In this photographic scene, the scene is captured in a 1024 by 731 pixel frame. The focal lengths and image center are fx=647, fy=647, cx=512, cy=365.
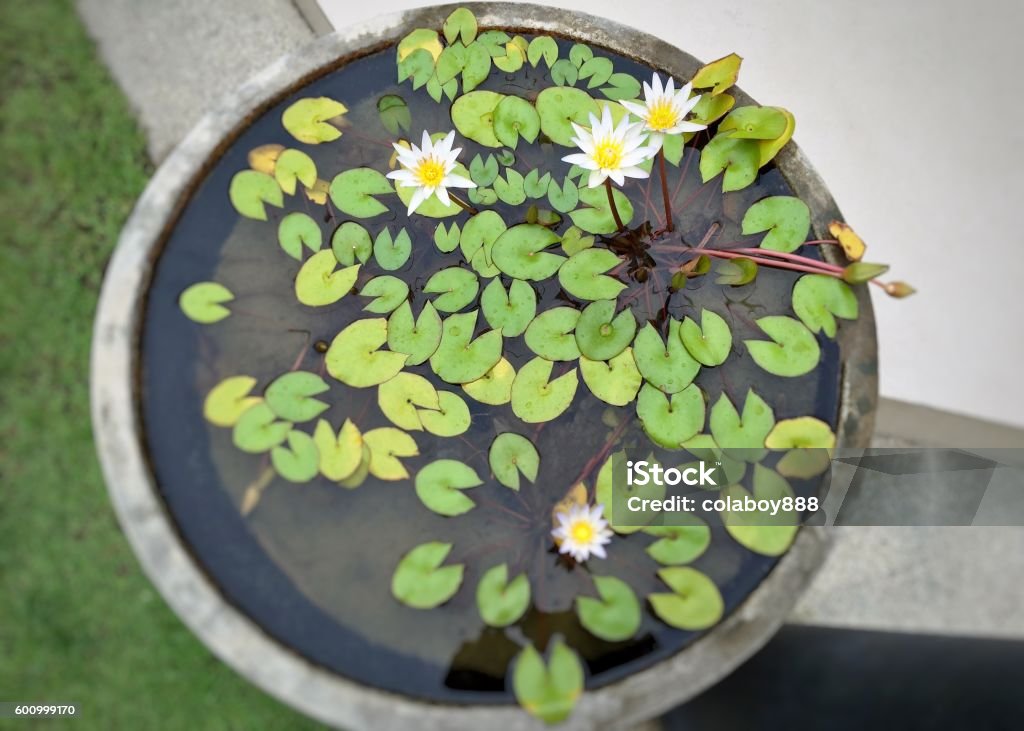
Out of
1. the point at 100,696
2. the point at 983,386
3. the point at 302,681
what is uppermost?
the point at 100,696

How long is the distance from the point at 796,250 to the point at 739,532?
550 millimetres

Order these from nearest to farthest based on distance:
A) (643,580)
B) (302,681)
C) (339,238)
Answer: (302,681) < (643,580) < (339,238)

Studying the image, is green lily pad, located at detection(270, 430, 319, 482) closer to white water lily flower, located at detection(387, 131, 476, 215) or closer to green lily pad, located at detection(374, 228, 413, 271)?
green lily pad, located at detection(374, 228, 413, 271)

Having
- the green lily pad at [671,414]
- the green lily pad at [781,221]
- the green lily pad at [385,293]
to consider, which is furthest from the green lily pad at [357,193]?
the green lily pad at [781,221]

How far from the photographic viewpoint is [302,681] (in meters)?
1.00

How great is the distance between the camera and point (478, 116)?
4.24ft

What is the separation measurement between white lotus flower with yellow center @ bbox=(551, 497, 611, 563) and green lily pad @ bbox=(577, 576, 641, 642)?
0.23ft

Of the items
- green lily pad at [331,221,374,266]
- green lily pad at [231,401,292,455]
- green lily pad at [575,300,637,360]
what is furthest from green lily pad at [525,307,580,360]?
green lily pad at [231,401,292,455]

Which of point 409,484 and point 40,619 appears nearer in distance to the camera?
point 409,484

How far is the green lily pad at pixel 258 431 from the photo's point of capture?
1130 millimetres

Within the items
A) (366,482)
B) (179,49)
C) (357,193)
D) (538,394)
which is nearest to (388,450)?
(366,482)

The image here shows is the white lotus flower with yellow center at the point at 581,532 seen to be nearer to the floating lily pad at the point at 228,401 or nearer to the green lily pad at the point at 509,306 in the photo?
the green lily pad at the point at 509,306

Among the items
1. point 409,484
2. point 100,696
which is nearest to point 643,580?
point 409,484

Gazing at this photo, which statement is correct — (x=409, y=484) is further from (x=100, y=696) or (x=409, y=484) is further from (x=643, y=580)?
(x=100, y=696)
